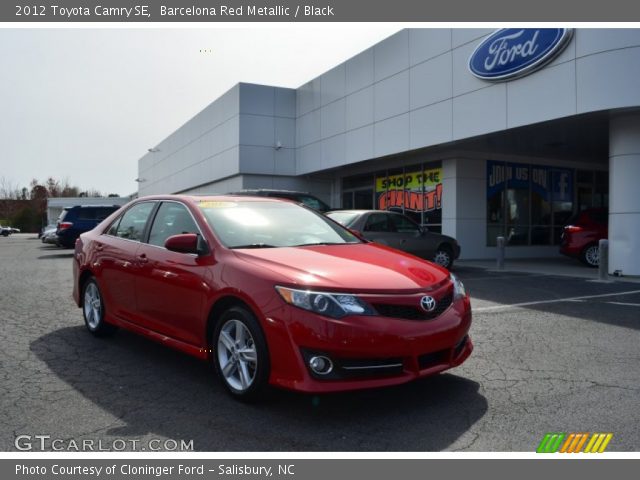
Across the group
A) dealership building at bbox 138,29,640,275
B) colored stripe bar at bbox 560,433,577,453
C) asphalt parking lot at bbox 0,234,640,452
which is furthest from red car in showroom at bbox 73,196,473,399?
dealership building at bbox 138,29,640,275

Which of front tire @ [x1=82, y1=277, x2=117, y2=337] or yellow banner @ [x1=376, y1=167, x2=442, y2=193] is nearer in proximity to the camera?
front tire @ [x1=82, y1=277, x2=117, y2=337]

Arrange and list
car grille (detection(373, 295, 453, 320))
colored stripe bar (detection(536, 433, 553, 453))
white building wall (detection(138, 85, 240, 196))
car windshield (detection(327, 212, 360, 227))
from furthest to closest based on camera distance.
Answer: white building wall (detection(138, 85, 240, 196)) → car windshield (detection(327, 212, 360, 227)) → car grille (detection(373, 295, 453, 320)) → colored stripe bar (detection(536, 433, 553, 453))

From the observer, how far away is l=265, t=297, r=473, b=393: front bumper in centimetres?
339

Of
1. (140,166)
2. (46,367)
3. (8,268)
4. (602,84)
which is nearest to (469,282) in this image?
(602,84)

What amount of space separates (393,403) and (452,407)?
1.33 feet

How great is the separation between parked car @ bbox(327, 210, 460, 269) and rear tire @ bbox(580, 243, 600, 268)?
12.4ft

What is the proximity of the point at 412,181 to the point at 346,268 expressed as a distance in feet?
51.5

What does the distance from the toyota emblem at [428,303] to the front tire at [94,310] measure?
11.6ft

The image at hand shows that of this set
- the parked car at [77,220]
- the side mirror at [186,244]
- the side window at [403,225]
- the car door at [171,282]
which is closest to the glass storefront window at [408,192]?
the side window at [403,225]

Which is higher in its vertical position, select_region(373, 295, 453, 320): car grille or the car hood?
the car hood

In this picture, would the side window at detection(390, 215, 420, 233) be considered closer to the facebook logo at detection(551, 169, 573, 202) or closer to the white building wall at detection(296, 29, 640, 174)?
the white building wall at detection(296, 29, 640, 174)

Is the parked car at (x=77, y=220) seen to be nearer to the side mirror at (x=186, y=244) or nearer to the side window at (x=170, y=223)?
the side window at (x=170, y=223)

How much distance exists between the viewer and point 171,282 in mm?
4504
